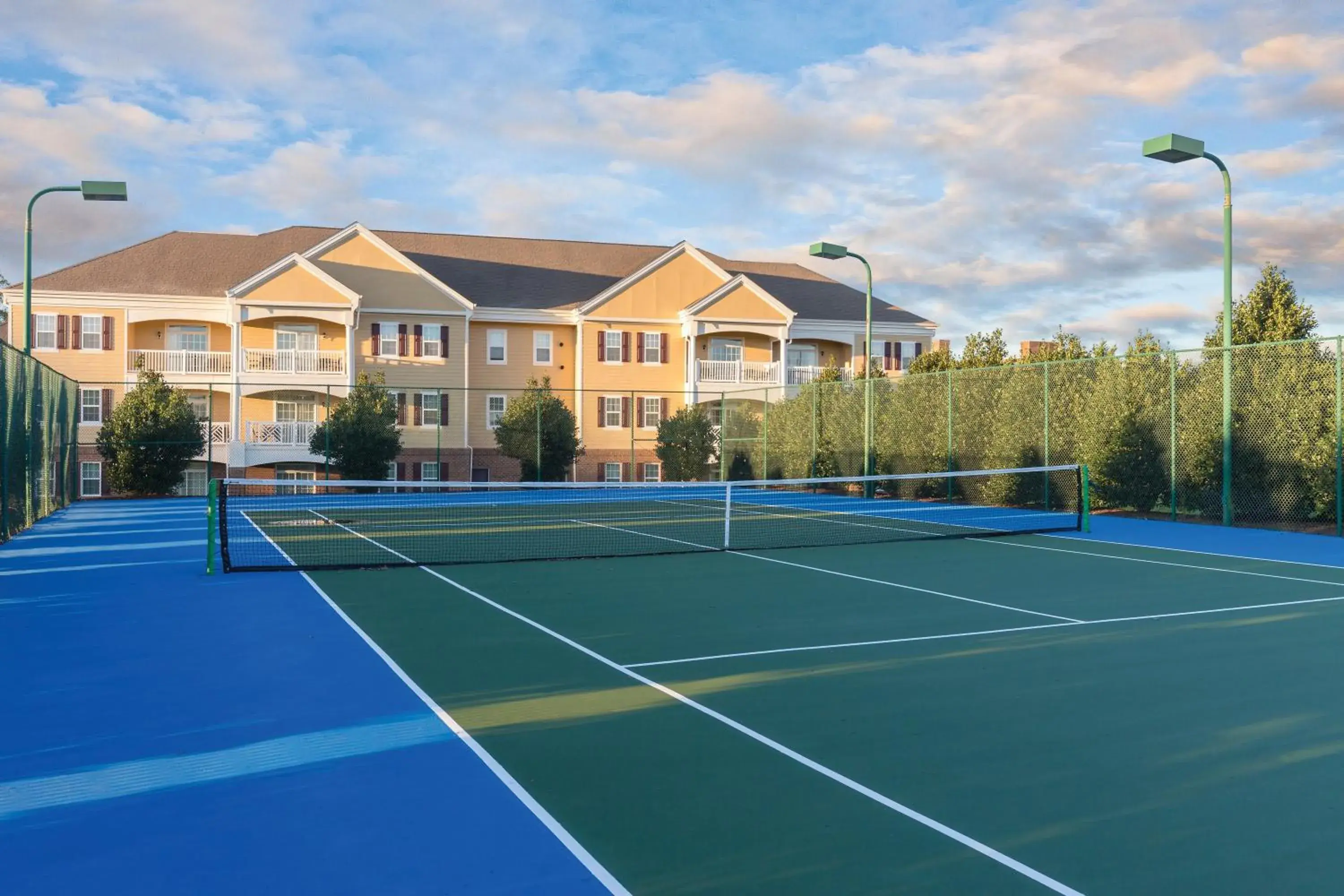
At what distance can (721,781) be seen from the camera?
5.29m

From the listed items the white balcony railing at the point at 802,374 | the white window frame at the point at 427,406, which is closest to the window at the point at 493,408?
the white window frame at the point at 427,406

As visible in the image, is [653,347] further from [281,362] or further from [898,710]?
[898,710]

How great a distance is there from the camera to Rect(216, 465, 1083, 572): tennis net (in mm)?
15586

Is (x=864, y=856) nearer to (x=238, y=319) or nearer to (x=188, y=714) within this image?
(x=188, y=714)

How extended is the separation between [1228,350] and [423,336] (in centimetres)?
2940

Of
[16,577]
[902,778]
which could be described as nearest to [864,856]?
[902,778]

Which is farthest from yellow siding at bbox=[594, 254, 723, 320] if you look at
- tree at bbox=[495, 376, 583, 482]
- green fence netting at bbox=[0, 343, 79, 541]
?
green fence netting at bbox=[0, 343, 79, 541]

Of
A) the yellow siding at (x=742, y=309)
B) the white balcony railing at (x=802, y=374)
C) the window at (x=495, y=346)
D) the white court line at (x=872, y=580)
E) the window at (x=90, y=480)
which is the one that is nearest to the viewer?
the white court line at (x=872, y=580)

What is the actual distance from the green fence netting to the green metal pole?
1879cm

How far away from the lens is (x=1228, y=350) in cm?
1891

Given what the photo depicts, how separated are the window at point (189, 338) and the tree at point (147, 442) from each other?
10775mm

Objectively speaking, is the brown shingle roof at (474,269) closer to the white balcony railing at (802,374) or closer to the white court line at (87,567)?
the white balcony railing at (802,374)

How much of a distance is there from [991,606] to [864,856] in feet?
21.8

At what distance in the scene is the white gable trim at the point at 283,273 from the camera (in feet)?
125
